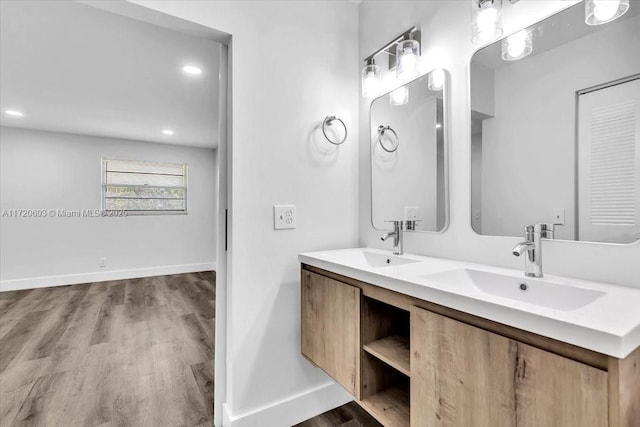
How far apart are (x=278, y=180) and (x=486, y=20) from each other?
1155 millimetres

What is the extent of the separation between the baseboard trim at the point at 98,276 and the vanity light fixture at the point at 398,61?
502cm

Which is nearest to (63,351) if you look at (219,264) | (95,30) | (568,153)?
(219,264)

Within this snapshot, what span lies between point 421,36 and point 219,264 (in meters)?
1.60

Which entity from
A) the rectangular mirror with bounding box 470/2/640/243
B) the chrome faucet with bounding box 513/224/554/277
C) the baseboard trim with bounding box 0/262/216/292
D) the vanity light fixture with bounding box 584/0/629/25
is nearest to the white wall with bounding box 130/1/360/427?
the rectangular mirror with bounding box 470/2/640/243

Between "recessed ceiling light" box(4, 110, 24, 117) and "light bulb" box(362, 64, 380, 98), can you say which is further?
"recessed ceiling light" box(4, 110, 24, 117)

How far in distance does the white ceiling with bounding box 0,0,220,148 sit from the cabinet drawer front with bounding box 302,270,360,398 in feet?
6.58

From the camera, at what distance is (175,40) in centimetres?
221

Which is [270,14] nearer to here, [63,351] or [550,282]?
[550,282]

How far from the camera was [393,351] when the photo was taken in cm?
119

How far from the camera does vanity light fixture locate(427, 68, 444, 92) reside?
1432 millimetres

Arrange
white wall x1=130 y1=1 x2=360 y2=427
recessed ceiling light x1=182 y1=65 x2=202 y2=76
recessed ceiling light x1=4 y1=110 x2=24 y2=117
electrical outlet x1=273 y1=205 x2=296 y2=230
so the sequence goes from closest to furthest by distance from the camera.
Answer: white wall x1=130 y1=1 x2=360 y2=427 < electrical outlet x1=273 y1=205 x2=296 y2=230 < recessed ceiling light x1=182 y1=65 x2=202 y2=76 < recessed ceiling light x1=4 y1=110 x2=24 y2=117

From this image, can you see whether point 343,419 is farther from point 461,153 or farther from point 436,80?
point 436,80

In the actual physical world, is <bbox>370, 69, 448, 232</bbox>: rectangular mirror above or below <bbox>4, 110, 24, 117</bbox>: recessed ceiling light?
below

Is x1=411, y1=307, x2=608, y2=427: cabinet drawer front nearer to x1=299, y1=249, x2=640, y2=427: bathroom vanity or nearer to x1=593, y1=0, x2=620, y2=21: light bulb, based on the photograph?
x1=299, y1=249, x2=640, y2=427: bathroom vanity
